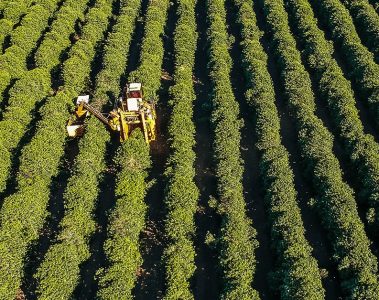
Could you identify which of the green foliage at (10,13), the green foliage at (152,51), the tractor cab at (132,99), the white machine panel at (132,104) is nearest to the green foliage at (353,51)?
the green foliage at (152,51)

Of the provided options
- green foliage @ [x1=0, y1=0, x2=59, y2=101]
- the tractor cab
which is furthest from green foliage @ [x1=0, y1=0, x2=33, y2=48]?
the tractor cab

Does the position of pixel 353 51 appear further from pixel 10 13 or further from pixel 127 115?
pixel 10 13

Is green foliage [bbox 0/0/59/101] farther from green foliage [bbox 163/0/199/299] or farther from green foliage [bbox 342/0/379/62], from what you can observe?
green foliage [bbox 342/0/379/62]

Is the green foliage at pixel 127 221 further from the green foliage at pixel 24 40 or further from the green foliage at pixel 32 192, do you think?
the green foliage at pixel 24 40

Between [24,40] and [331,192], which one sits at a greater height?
[331,192]

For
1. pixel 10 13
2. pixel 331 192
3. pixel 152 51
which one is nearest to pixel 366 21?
pixel 152 51

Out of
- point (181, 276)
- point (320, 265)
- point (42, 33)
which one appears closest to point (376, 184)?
point (320, 265)

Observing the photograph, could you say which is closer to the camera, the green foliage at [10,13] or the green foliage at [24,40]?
the green foliage at [24,40]

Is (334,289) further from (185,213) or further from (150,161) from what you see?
(150,161)
